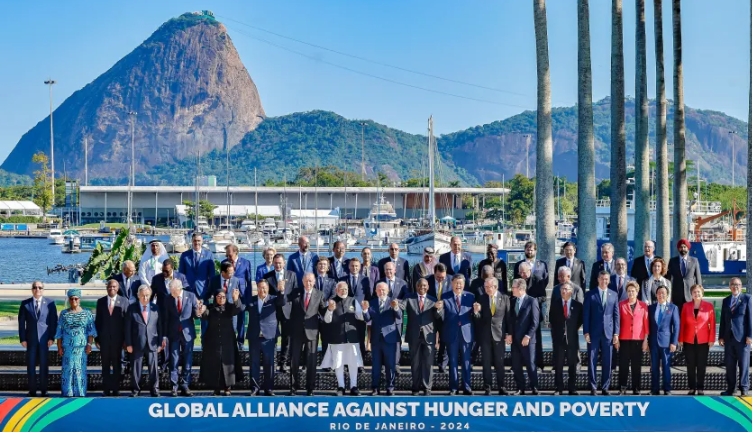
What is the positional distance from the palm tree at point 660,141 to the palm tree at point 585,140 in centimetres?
560

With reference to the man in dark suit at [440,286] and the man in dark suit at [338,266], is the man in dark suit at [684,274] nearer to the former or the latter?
the man in dark suit at [440,286]

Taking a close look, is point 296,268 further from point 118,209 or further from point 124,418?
point 118,209

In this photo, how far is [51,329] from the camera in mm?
12984

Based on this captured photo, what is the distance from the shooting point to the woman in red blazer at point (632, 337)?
13.0m

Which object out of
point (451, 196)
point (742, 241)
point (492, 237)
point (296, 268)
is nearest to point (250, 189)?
point (451, 196)

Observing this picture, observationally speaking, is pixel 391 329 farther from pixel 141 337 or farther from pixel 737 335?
pixel 737 335

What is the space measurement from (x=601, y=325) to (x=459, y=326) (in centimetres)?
205

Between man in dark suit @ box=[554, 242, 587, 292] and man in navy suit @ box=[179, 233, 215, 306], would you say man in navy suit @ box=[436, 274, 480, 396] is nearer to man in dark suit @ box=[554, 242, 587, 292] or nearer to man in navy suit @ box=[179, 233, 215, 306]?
man in dark suit @ box=[554, 242, 587, 292]

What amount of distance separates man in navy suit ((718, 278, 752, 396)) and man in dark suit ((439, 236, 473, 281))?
12.9 ft

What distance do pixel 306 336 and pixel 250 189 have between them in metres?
144

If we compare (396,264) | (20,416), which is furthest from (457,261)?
(20,416)

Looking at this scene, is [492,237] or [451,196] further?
[451,196]

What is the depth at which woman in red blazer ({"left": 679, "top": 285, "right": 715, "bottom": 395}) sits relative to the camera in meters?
13.1

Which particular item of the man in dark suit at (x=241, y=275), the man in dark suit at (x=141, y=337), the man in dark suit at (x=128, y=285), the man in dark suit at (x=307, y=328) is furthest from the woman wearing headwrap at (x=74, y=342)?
the man in dark suit at (x=307, y=328)
